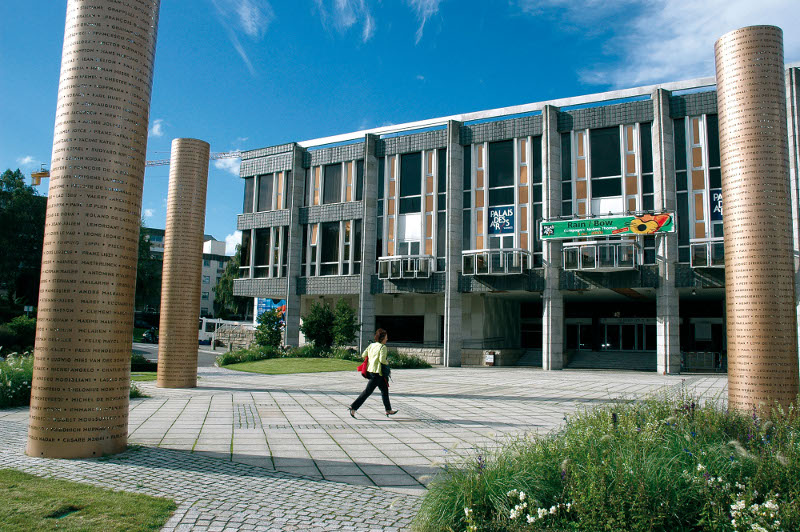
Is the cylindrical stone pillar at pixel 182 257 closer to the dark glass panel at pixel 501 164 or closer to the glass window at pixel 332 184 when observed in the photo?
the dark glass panel at pixel 501 164

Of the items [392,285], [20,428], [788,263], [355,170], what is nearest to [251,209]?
[355,170]

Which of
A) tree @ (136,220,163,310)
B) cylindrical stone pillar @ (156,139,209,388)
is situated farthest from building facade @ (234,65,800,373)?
tree @ (136,220,163,310)

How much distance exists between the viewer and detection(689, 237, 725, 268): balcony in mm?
26703

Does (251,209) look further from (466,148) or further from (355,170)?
(466,148)

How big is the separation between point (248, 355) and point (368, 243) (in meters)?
10.1

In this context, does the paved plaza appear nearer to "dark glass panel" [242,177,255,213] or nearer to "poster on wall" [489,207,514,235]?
"poster on wall" [489,207,514,235]

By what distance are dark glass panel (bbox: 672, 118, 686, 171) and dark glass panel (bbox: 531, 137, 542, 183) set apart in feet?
21.6

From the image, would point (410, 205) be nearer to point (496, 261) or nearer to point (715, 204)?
point (496, 261)

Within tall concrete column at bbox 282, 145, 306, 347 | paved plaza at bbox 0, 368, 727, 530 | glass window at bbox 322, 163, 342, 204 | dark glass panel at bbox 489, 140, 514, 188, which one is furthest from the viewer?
tall concrete column at bbox 282, 145, 306, 347

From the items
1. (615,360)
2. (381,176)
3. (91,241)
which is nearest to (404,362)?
(381,176)

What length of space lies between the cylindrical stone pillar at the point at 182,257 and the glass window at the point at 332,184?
2138cm

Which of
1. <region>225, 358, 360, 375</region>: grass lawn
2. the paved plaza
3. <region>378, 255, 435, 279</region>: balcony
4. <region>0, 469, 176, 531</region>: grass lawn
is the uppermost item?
<region>378, 255, 435, 279</region>: balcony

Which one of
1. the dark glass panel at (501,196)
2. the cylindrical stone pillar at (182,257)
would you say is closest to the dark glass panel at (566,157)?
the dark glass panel at (501,196)

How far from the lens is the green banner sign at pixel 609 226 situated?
1076 inches
